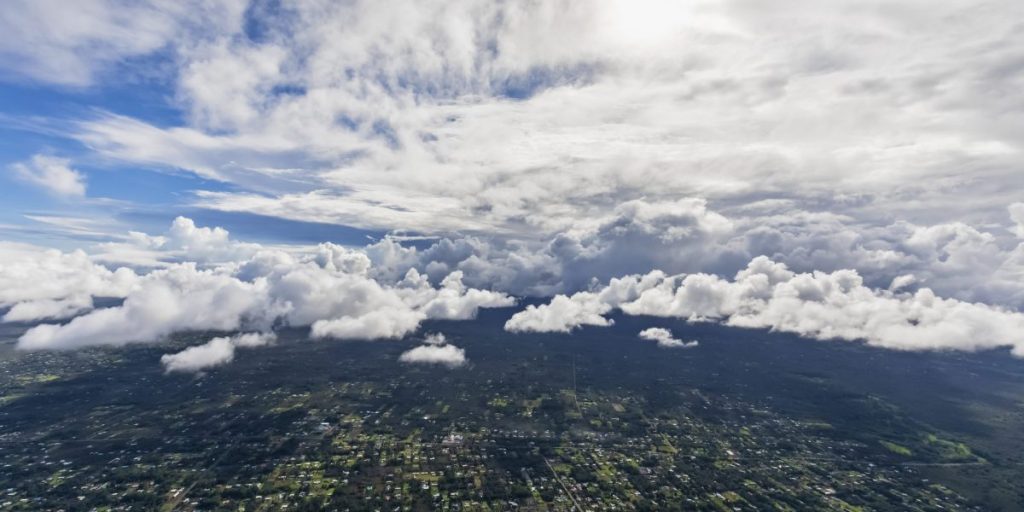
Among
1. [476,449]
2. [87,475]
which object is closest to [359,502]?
[476,449]

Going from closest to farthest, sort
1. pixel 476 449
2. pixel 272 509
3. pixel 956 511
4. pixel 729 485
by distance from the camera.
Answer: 1. pixel 272 509
2. pixel 956 511
3. pixel 729 485
4. pixel 476 449

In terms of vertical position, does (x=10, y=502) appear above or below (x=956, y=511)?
below

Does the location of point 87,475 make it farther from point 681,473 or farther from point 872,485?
point 872,485

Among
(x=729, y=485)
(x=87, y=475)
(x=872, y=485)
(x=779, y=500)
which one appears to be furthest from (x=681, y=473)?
(x=87, y=475)

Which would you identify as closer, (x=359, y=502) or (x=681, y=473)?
(x=359, y=502)

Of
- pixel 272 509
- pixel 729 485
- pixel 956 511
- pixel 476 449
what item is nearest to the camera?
pixel 272 509


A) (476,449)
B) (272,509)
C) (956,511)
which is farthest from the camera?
(476,449)

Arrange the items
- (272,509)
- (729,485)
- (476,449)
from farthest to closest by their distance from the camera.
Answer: (476,449) → (729,485) → (272,509)

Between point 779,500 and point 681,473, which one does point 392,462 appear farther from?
point 779,500

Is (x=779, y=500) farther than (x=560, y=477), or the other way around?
(x=560, y=477)
